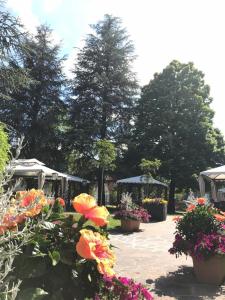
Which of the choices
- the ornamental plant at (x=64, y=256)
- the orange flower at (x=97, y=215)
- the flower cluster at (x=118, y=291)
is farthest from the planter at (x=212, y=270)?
the orange flower at (x=97, y=215)

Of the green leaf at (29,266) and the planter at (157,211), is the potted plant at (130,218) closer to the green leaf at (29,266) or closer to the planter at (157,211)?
the planter at (157,211)

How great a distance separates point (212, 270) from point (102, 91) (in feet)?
85.4

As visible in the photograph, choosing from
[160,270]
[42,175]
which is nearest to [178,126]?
[160,270]

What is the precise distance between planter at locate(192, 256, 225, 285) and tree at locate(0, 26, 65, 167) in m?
24.0

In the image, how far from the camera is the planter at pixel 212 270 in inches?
235

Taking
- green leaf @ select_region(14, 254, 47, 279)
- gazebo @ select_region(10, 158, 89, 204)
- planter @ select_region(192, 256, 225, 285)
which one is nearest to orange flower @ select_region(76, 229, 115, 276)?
green leaf @ select_region(14, 254, 47, 279)

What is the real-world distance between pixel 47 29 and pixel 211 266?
29146mm

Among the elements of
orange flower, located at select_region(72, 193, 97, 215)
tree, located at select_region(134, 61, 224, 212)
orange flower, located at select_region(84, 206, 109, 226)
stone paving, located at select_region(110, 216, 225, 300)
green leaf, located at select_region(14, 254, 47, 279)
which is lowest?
stone paving, located at select_region(110, 216, 225, 300)

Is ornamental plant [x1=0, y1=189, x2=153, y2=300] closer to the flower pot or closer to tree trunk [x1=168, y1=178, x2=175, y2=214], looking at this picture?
the flower pot

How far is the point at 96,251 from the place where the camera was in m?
2.10

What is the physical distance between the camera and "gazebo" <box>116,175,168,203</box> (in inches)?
909

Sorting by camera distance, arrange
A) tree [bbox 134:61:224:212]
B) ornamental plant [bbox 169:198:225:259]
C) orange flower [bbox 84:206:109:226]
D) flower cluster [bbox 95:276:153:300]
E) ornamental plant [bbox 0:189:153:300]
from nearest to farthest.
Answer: ornamental plant [bbox 0:189:153:300], orange flower [bbox 84:206:109:226], flower cluster [bbox 95:276:153:300], ornamental plant [bbox 169:198:225:259], tree [bbox 134:61:224:212]

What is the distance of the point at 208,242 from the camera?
588cm

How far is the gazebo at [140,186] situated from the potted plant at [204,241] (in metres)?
15.4
